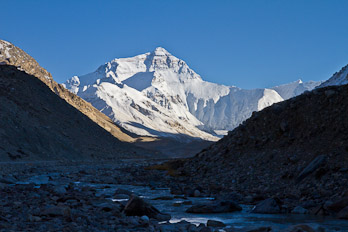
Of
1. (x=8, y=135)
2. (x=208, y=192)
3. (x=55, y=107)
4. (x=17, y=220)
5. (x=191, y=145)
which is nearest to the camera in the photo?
(x=17, y=220)

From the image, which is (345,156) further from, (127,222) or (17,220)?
(17,220)

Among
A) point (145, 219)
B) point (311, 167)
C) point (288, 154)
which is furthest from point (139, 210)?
point (288, 154)

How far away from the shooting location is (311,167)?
64.5 ft

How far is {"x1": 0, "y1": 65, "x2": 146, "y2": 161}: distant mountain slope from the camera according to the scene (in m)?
55.9

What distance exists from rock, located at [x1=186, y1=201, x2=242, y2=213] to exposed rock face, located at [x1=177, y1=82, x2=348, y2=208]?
120 inches

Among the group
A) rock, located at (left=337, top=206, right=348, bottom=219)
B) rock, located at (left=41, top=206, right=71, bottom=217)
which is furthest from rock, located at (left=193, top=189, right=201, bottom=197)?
rock, located at (left=41, top=206, right=71, bottom=217)

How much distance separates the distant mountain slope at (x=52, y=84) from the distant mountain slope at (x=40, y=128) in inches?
1921

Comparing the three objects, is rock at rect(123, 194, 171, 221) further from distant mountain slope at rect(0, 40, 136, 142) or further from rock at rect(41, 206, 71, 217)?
distant mountain slope at rect(0, 40, 136, 142)

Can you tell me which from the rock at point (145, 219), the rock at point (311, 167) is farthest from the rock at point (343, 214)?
the rock at point (145, 219)

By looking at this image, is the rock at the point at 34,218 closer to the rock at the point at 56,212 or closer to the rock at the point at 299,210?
the rock at the point at 56,212

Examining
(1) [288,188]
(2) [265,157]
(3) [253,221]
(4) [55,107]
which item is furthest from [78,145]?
(3) [253,221]

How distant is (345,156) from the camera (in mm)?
19922

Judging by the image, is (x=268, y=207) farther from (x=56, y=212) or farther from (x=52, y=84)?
(x=52, y=84)

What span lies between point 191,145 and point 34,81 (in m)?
82.9
